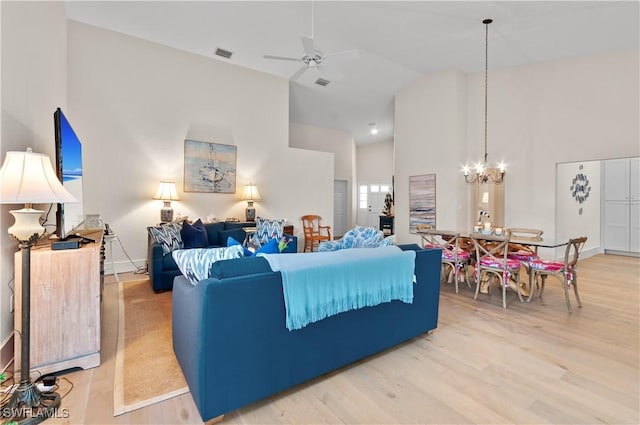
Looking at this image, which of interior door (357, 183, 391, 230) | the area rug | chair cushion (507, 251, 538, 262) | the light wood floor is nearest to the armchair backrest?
interior door (357, 183, 391, 230)

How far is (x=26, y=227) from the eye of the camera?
1684 millimetres

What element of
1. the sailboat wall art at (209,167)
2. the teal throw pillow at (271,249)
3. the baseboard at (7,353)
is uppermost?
the sailboat wall art at (209,167)

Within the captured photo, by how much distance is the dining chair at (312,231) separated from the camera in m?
6.87

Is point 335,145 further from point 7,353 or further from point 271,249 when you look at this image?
point 7,353

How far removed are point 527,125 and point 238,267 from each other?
616 centimetres

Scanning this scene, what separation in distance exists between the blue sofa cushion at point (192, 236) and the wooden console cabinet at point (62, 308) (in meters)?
2.17

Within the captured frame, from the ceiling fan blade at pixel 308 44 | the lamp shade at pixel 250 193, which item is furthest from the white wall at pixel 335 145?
the ceiling fan blade at pixel 308 44

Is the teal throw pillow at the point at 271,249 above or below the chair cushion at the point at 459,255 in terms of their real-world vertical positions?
above

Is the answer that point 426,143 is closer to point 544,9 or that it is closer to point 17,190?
point 544,9

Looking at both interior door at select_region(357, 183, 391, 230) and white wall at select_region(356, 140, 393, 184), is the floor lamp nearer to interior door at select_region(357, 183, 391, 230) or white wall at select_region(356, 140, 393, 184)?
interior door at select_region(357, 183, 391, 230)

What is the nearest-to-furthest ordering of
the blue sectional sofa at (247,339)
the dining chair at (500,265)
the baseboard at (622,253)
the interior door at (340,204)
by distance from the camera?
the blue sectional sofa at (247,339)
the dining chair at (500,265)
the baseboard at (622,253)
the interior door at (340,204)

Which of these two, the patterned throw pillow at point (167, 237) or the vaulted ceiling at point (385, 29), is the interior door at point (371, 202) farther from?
the patterned throw pillow at point (167, 237)

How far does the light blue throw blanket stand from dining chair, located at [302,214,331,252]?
4.55m

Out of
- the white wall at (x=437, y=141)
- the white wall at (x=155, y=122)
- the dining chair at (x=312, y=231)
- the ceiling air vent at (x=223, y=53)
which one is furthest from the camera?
the dining chair at (x=312, y=231)
